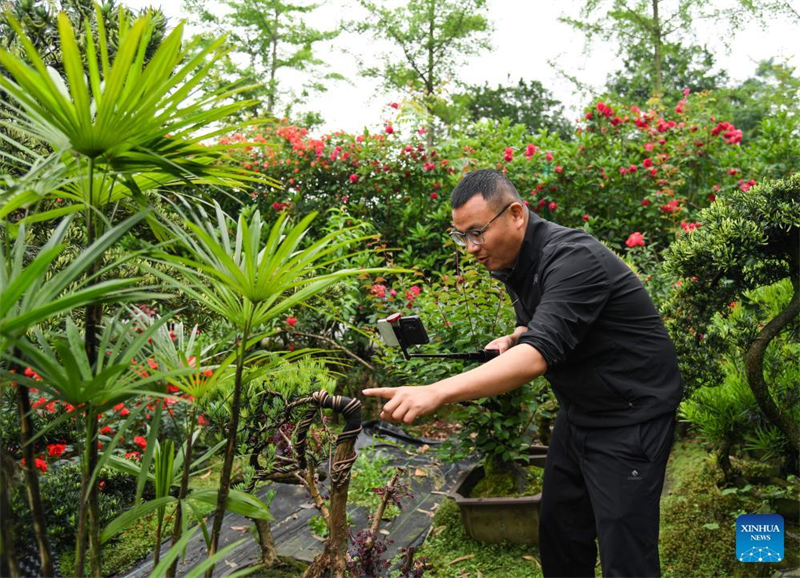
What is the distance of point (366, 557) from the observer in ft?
8.22

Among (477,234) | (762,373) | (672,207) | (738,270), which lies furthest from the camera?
(672,207)

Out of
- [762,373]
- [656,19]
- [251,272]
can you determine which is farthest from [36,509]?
[656,19]

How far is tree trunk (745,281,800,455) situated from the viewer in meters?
2.73

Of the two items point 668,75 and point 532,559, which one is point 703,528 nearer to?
point 532,559

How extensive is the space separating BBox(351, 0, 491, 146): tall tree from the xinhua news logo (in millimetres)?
11720

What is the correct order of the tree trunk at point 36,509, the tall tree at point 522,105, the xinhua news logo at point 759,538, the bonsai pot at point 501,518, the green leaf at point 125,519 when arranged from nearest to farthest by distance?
the tree trunk at point 36,509 → the green leaf at point 125,519 → the xinhua news logo at point 759,538 → the bonsai pot at point 501,518 → the tall tree at point 522,105

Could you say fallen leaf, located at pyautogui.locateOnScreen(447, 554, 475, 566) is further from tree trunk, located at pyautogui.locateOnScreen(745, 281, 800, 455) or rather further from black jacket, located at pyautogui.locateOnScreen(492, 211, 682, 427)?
tree trunk, located at pyautogui.locateOnScreen(745, 281, 800, 455)

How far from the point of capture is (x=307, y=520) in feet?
12.7

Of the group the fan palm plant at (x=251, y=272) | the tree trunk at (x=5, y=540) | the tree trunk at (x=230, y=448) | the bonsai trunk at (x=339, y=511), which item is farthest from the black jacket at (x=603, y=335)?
the tree trunk at (x=5, y=540)

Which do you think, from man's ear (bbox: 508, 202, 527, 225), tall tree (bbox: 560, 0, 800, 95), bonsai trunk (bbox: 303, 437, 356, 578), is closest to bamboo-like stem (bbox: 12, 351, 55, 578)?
bonsai trunk (bbox: 303, 437, 356, 578)

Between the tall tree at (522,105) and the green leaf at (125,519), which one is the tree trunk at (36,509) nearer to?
the green leaf at (125,519)

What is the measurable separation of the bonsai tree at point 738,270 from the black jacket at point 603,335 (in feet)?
2.08

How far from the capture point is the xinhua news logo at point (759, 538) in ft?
9.49

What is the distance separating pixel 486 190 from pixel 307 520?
255 centimetres
